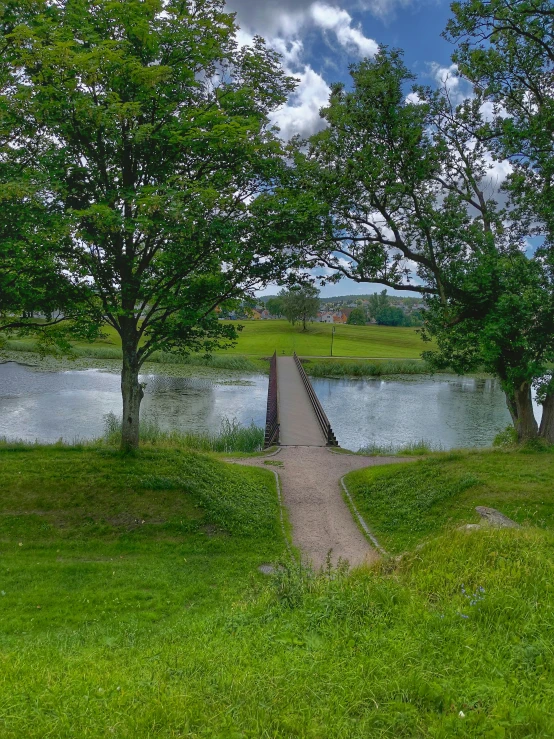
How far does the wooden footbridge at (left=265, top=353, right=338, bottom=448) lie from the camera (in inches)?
795

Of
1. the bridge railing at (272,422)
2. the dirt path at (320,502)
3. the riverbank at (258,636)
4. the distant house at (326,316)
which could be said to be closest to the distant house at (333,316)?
the distant house at (326,316)

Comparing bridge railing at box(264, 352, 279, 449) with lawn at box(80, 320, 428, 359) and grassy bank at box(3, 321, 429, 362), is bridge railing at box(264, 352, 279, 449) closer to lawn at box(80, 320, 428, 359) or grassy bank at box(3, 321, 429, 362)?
grassy bank at box(3, 321, 429, 362)

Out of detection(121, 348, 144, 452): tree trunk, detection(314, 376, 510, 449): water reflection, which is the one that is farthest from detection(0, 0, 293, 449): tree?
detection(314, 376, 510, 449): water reflection

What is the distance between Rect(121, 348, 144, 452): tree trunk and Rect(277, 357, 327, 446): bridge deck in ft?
27.3

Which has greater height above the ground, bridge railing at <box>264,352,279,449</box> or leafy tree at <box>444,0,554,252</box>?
leafy tree at <box>444,0,554,252</box>

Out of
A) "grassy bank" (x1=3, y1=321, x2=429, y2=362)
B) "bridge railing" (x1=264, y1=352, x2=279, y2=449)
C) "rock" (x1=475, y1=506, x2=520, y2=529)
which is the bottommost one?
"bridge railing" (x1=264, y1=352, x2=279, y2=449)

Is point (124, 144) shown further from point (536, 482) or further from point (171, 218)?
point (536, 482)

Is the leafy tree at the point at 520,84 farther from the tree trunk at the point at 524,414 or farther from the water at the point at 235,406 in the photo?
the water at the point at 235,406

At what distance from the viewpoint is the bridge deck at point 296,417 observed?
20.4 m

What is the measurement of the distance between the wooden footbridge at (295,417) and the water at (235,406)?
1.73m

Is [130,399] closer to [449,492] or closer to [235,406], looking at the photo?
[449,492]

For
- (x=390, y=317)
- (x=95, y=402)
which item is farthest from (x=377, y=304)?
(x=95, y=402)

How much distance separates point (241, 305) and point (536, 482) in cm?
891

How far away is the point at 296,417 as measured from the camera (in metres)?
24.8
